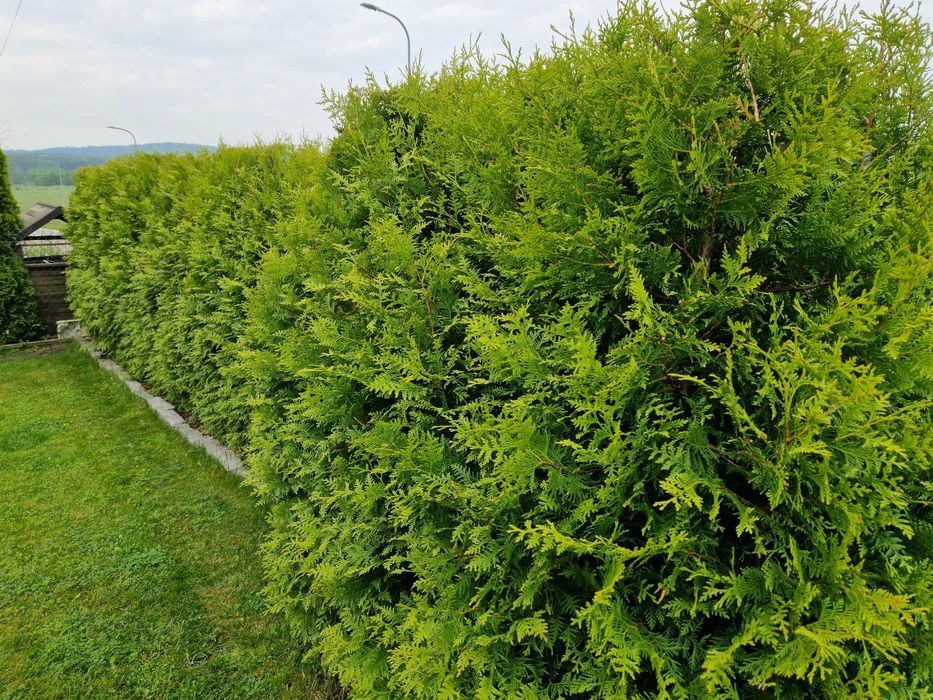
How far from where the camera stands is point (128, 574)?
4.53m

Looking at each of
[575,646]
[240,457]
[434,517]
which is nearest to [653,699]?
[575,646]

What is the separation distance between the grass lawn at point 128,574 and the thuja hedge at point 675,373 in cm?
142

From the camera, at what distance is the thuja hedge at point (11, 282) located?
1221 centimetres

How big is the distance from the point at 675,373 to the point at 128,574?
457 centimetres

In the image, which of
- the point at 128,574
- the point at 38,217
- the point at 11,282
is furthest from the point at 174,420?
the point at 38,217

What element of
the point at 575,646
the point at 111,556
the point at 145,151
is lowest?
the point at 111,556

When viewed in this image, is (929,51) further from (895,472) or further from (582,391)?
(582,391)

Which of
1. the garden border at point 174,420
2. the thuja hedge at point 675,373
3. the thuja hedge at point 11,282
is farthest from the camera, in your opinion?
the thuja hedge at point 11,282

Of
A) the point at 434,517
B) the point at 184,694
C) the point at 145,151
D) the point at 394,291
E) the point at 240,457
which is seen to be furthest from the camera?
the point at 145,151

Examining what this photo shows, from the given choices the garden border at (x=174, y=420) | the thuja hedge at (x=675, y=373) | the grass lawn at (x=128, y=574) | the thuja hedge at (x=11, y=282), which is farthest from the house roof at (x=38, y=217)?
the thuja hedge at (x=675, y=373)

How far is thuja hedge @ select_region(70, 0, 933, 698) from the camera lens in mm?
1592

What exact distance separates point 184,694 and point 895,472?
375 cm

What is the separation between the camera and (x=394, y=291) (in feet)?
9.29

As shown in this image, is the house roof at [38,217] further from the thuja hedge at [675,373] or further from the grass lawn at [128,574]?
the thuja hedge at [675,373]
